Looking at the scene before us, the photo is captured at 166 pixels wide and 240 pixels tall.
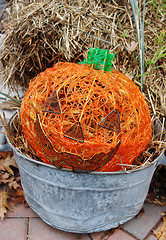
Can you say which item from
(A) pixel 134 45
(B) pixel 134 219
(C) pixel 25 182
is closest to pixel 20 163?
(C) pixel 25 182

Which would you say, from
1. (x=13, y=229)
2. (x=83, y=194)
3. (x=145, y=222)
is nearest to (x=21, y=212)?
(x=13, y=229)

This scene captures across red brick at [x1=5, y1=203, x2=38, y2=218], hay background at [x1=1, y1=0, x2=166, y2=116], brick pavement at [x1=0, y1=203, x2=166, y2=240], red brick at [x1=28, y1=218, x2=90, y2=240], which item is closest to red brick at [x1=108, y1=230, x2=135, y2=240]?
brick pavement at [x1=0, y1=203, x2=166, y2=240]

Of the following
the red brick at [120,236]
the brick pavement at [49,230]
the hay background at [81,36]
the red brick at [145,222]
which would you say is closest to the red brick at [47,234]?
the brick pavement at [49,230]

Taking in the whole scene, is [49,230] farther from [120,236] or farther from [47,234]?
[120,236]

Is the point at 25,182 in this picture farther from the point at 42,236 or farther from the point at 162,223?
the point at 162,223

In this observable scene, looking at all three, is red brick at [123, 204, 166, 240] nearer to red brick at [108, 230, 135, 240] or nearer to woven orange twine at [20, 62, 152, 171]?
red brick at [108, 230, 135, 240]
